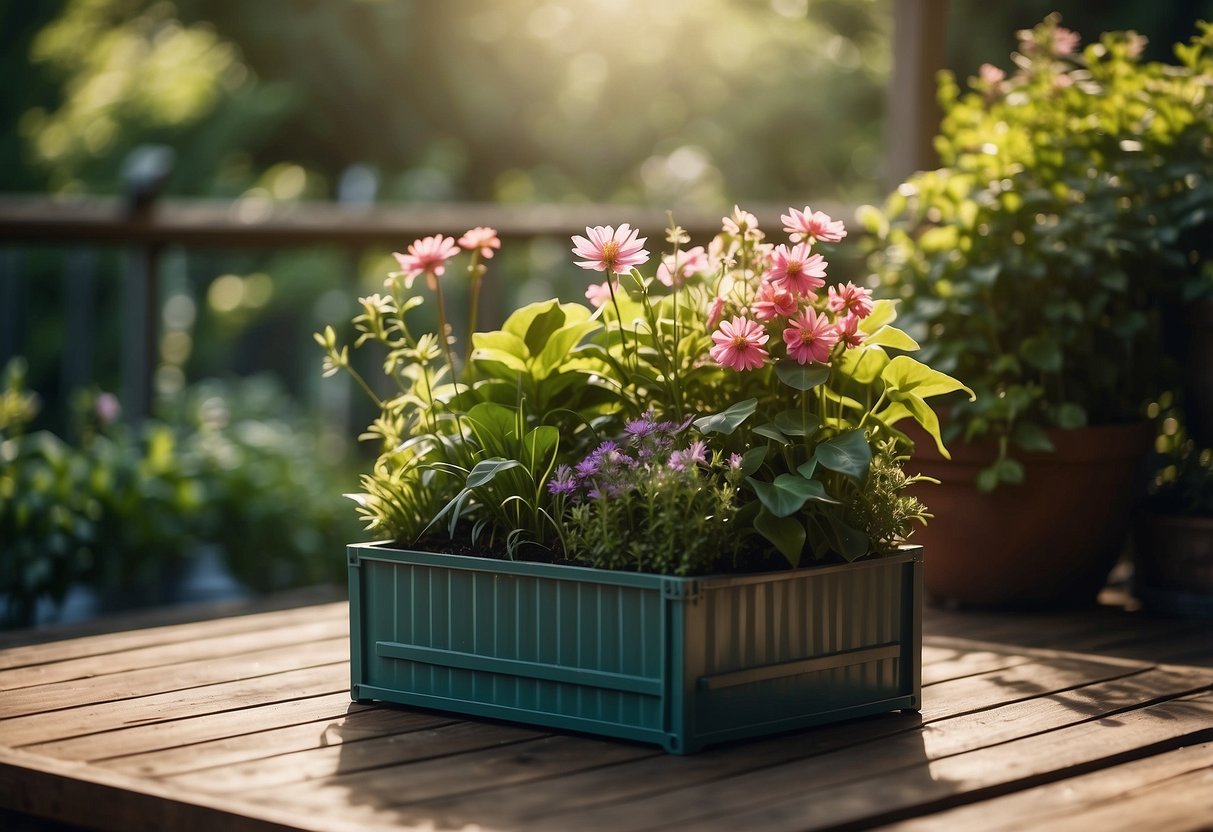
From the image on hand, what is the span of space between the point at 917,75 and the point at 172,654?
233cm

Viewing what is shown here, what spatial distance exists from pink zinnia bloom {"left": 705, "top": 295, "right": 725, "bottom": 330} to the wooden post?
186cm

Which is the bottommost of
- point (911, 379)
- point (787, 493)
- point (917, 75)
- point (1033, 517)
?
point (1033, 517)

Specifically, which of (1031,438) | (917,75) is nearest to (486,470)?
(1031,438)

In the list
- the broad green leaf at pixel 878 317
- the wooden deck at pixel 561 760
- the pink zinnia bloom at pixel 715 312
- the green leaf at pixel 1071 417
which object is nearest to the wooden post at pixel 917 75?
the green leaf at pixel 1071 417

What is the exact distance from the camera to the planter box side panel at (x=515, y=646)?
1791 mm

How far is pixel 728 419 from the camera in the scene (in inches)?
72.4

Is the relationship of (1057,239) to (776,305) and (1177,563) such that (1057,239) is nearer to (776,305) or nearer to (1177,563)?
(1177,563)

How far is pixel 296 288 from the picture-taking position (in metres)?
11.9

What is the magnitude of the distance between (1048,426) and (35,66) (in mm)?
8603

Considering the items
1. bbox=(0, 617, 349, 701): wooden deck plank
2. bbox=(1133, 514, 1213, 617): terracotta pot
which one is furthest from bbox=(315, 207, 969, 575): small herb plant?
bbox=(1133, 514, 1213, 617): terracotta pot

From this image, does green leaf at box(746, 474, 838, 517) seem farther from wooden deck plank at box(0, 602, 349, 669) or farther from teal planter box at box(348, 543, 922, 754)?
wooden deck plank at box(0, 602, 349, 669)

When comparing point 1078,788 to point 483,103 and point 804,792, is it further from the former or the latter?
point 483,103

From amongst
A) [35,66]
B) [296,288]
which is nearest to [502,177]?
[296,288]

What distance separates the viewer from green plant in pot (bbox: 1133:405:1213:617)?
287 cm
